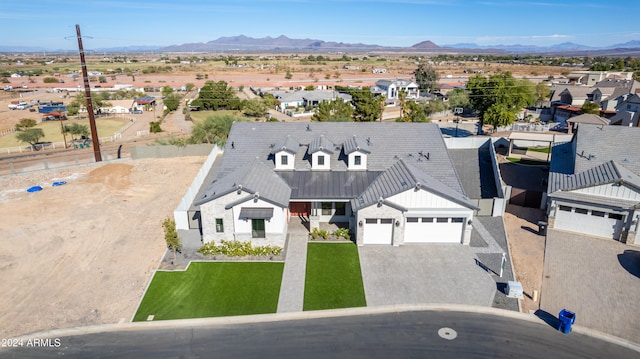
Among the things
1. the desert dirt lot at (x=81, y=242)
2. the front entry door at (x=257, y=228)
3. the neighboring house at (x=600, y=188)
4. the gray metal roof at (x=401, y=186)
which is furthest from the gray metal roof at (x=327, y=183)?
the neighboring house at (x=600, y=188)

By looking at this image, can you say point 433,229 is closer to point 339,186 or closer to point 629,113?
point 339,186

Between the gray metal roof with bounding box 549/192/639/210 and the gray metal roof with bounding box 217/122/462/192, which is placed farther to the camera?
the gray metal roof with bounding box 217/122/462/192

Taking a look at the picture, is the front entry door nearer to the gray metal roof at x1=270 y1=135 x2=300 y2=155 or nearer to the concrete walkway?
the concrete walkway

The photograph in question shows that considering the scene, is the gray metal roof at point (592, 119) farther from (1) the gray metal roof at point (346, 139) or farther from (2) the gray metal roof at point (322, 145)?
(2) the gray metal roof at point (322, 145)

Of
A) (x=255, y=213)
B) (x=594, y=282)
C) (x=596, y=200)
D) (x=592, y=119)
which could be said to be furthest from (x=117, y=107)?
(x=594, y=282)

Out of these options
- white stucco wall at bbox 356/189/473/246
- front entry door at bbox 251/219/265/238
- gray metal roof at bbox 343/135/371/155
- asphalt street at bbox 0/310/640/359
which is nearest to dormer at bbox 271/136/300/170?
gray metal roof at bbox 343/135/371/155

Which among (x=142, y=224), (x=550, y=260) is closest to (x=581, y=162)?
(x=550, y=260)
